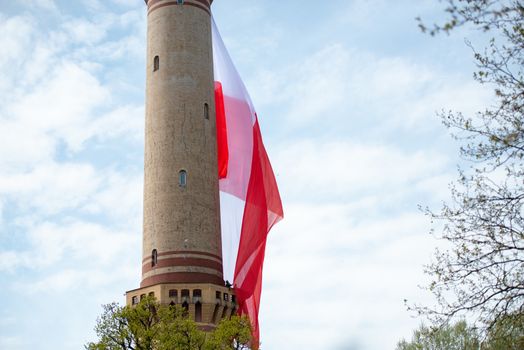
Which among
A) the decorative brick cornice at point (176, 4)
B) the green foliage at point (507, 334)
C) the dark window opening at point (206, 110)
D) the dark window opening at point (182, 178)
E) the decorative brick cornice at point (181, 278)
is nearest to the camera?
the green foliage at point (507, 334)

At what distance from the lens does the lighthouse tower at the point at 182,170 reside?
47.9 metres

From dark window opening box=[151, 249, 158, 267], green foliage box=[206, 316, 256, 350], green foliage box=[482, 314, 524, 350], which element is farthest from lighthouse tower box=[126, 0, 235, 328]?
green foliage box=[482, 314, 524, 350]

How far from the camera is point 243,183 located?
175 feet

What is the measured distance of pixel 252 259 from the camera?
51156 millimetres

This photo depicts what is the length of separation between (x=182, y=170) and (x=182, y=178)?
51 cm

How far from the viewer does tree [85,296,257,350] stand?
37.6m

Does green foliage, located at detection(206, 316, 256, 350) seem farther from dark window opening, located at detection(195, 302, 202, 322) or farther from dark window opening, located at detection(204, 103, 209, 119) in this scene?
dark window opening, located at detection(204, 103, 209, 119)

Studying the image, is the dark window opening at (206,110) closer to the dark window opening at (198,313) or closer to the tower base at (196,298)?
the tower base at (196,298)

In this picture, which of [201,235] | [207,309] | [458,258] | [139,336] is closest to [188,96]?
[201,235]

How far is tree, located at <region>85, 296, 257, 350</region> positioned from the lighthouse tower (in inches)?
289

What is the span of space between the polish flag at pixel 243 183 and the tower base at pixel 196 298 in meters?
2.33

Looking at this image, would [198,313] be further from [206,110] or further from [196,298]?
[206,110]

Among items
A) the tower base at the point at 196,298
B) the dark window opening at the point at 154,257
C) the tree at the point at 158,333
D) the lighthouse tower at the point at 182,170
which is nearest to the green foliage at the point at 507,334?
the tree at the point at 158,333

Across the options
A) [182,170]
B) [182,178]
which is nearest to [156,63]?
[182,170]
